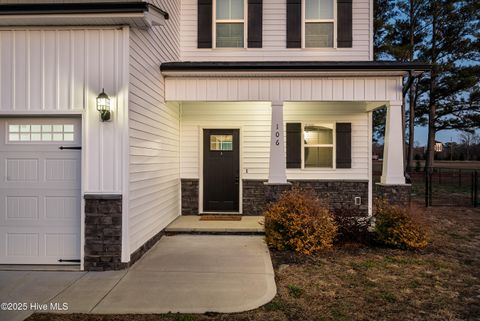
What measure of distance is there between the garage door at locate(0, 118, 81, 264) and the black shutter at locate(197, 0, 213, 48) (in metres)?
4.49

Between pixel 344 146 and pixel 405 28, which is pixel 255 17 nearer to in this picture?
pixel 344 146

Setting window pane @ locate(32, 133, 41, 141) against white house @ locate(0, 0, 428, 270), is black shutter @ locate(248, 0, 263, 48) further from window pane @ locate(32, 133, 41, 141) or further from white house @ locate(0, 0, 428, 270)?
window pane @ locate(32, 133, 41, 141)

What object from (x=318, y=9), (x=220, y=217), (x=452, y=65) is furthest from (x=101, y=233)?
(x=452, y=65)

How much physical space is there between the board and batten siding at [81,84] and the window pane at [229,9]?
4.24 meters

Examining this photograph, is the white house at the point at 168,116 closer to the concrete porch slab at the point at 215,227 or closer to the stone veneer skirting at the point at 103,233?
the stone veneer skirting at the point at 103,233

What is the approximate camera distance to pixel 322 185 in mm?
8445

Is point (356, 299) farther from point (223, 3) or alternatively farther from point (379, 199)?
point (223, 3)

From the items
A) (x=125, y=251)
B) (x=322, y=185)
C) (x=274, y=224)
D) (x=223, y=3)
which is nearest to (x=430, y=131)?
(x=322, y=185)

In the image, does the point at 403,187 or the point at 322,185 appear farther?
the point at 322,185

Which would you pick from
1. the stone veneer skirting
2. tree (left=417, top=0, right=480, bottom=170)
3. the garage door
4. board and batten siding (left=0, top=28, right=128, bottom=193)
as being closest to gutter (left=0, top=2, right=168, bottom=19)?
board and batten siding (left=0, top=28, right=128, bottom=193)

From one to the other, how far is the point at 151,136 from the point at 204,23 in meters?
3.96

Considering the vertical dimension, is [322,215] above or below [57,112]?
below

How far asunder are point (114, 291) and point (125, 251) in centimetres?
86

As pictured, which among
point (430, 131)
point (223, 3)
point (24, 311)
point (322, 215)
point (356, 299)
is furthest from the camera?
point (430, 131)
